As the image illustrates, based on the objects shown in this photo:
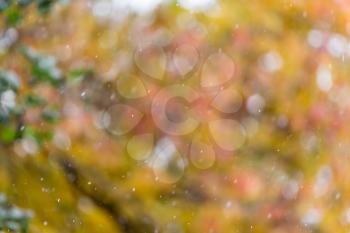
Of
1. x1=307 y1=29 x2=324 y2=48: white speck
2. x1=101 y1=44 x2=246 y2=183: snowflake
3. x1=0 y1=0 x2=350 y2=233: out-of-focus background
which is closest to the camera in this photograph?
x1=0 y1=0 x2=350 y2=233: out-of-focus background

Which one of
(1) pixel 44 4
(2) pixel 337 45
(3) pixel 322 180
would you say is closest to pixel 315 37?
(2) pixel 337 45

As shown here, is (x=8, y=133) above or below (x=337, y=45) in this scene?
above

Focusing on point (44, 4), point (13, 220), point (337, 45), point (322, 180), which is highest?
point (44, 4)

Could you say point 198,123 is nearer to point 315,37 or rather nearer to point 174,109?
point 174,109

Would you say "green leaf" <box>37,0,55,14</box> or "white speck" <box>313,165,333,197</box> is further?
"white speck" <box>313,165,333,197</box>

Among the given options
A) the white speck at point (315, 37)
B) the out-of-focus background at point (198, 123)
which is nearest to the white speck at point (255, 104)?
the out-of-focus background at point (198, 123)

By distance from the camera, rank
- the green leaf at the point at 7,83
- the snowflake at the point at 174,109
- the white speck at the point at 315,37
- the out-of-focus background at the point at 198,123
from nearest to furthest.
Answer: the green leaf at the point at 7,83 → the out-of-focus background at the point at 198,123 → the snowflake at the point at 174,109 → the white speck at the point at 315,37

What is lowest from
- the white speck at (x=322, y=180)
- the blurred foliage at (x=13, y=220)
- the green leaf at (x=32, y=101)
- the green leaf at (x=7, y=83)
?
the white speck at (x=322, y=180)

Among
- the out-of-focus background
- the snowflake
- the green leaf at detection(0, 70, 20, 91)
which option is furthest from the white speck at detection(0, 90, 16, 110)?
the snowflake

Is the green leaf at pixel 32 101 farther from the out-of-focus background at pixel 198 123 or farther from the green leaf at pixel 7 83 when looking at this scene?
the out-of-focus background at pixel 198 123

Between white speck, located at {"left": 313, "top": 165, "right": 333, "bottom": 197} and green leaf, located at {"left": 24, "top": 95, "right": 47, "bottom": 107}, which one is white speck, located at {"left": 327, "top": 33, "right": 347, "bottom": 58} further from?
green leaf, located at {"left": 24, "top": 95, "right": 47, "bottom": 107}
